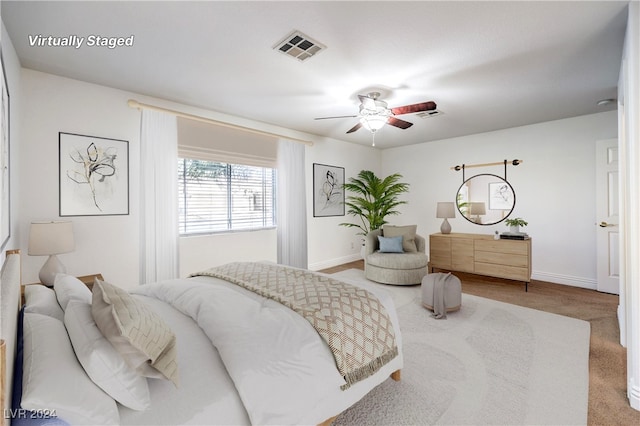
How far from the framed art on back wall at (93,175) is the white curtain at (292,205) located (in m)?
2.02

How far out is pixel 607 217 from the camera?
12.4 feet

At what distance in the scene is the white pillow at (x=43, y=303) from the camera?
53.9 inches

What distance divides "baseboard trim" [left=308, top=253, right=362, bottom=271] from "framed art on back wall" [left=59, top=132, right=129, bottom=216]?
2955 mm

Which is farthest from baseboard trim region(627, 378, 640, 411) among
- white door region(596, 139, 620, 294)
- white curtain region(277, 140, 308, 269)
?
white curtain region(277, 140, 308, 269)

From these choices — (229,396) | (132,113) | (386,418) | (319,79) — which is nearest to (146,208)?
(132,113)

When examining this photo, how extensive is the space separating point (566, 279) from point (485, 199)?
5.20 feet

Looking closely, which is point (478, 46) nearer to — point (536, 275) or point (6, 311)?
point (6, 311)

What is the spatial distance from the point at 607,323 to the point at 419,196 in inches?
130

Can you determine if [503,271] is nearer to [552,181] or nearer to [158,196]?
[552,181]

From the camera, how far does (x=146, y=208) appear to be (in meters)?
3.17

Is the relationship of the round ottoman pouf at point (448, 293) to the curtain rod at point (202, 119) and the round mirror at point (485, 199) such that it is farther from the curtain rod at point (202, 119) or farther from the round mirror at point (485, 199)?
the curtain rod at point (202, 119)

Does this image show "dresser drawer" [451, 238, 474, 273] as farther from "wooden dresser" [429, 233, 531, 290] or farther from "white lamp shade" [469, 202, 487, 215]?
"white lamp shade" [469, 202, 487, 215]

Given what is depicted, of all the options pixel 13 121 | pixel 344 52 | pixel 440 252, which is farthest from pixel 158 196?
pixel 440 252

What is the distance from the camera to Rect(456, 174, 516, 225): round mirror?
15.6 ft
